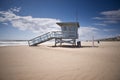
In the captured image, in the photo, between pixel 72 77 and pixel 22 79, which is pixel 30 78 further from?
pixel 72 77

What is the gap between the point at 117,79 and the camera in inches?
165

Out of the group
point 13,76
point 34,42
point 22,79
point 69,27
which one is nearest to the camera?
point 22,79

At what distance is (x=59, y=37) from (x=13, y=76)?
Answer: 61.0ft

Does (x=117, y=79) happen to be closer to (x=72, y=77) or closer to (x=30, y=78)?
(x=72, y=77)

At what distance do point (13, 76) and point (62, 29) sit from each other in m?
18.8

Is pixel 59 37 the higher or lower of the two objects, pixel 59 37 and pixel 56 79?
the higher

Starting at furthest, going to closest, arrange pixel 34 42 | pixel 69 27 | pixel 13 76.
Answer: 1. pixel 34 42
2. pixel 69 27
3. pixel 13 76

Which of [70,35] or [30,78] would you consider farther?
[70,35]

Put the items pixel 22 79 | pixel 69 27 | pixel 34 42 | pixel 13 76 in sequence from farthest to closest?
pixel 34 42
pixel 69 27
pixel 13 76
pixel 22 79

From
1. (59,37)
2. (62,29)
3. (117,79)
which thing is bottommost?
(117,79)

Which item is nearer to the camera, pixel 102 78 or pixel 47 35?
pixel 102 78

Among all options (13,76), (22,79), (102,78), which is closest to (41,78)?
(22,79)

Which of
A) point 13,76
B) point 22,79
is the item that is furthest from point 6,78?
point 22,79

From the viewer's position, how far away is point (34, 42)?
23812mm
